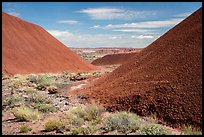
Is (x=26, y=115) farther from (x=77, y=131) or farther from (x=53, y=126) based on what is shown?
(x=77, y=131)

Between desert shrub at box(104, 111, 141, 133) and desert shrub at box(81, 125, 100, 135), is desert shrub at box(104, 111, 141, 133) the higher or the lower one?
the higher one

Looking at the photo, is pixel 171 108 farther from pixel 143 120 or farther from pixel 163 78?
pixel 163 78

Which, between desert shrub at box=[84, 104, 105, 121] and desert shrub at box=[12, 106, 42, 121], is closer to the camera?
desert shrub at box=[84, 104, 105, 121]

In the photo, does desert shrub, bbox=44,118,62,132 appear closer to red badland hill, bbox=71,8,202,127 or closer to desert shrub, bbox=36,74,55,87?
red badland hill, bbox=71,8,202,127

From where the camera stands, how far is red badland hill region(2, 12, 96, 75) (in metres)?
26.3

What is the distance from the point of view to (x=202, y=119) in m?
6.80

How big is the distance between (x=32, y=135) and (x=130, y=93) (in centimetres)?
354

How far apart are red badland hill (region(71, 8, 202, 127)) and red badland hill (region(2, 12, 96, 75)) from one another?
50.8 feet

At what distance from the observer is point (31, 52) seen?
97.5 feet

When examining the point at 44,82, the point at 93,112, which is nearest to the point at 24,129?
the point at 93,112

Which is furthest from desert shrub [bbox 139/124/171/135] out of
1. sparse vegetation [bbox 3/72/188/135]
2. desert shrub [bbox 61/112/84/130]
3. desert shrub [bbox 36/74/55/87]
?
desert shrub [bbox 36/74/55/87]

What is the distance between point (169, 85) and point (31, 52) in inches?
921

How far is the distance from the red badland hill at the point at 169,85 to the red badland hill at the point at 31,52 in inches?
610

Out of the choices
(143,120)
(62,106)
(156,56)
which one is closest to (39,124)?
(62,106)
